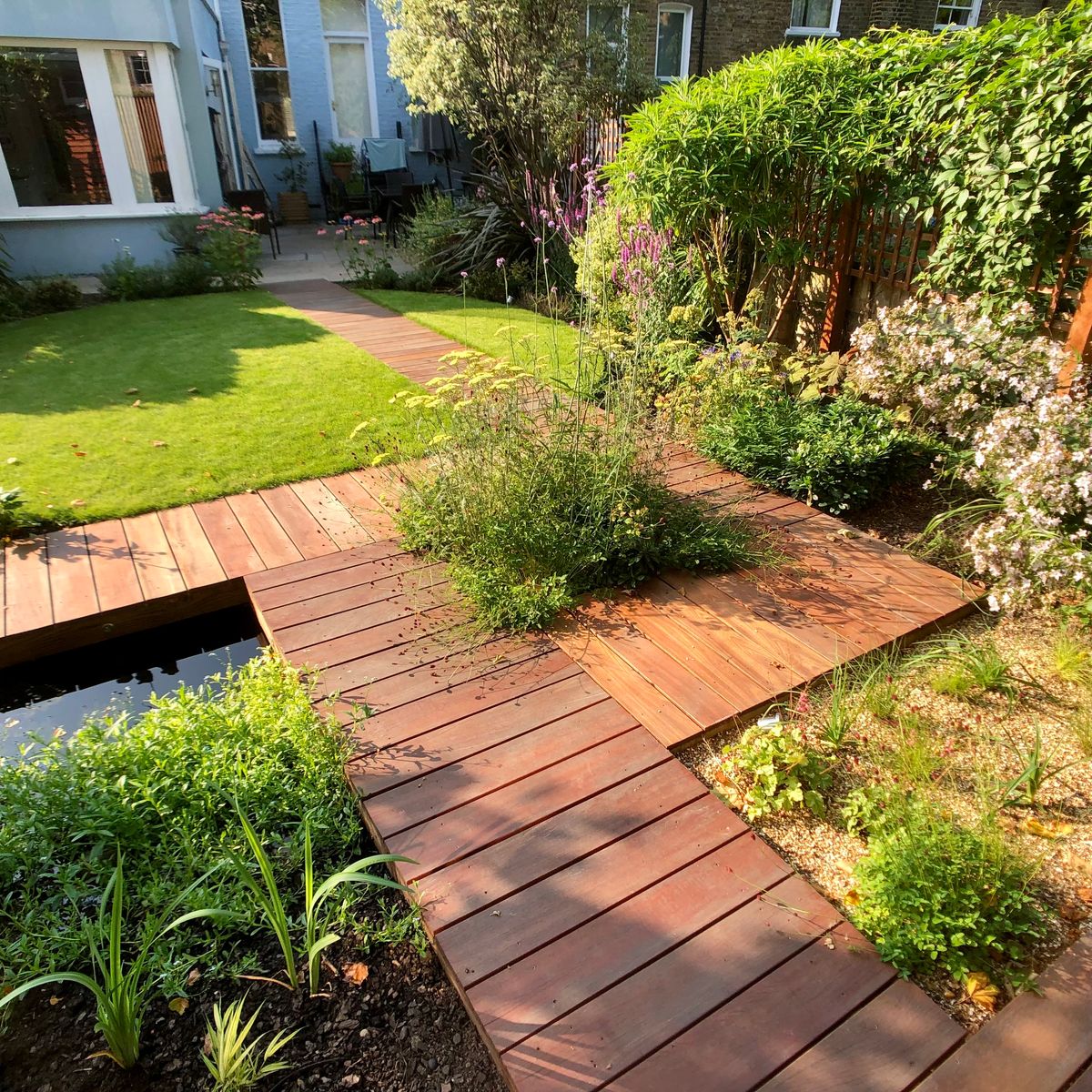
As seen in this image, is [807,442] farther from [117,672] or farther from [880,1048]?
[117,672]

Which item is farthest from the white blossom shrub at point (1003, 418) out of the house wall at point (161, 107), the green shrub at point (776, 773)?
the house wall at point (161, 107)

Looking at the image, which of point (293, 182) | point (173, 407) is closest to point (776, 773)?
point (173, 407)

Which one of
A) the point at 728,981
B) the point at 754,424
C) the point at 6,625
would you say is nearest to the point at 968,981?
the point at 728,981

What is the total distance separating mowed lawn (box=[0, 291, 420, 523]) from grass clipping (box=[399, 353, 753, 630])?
2.02 feet

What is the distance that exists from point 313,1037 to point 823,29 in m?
15.0

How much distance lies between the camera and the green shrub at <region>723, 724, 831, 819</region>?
2.10 metres

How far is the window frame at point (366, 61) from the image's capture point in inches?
448

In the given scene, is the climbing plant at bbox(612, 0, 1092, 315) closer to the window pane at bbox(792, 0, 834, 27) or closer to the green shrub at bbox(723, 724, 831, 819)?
the green shrub at bbox(723, 724, 831, 819)

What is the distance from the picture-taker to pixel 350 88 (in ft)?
38.8

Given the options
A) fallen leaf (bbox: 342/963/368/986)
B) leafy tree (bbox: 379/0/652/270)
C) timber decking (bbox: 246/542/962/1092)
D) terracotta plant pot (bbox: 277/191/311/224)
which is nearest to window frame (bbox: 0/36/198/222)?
leafy tree (bbox: 379/0/652/270)

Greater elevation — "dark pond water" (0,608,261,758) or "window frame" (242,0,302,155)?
"window frame" (242,0,302,155)

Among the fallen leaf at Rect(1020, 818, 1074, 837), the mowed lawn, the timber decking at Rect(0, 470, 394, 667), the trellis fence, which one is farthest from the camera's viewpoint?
the mowed lawn

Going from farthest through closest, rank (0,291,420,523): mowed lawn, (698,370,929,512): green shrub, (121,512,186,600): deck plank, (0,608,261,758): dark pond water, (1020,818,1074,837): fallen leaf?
(0,291,420,523): mowed lawn < (698,370,929,512): green shrub < (121,512,186,600): deck plank < (0,608,261,758): dark pond water < (1020,818,1074,837): fallen leaf

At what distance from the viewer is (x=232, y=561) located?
3.25 metres
